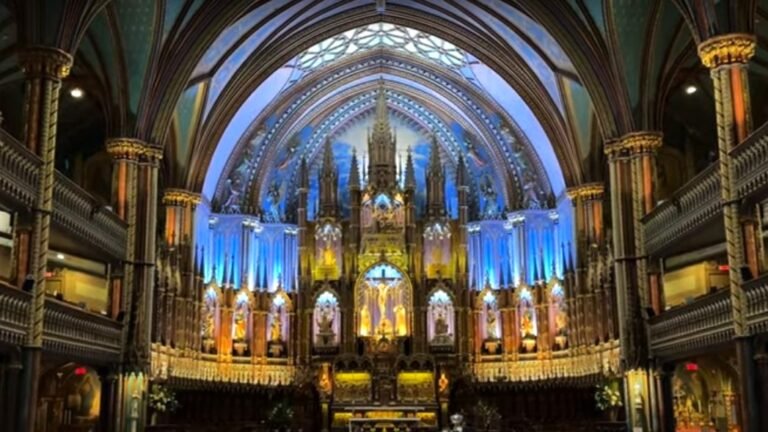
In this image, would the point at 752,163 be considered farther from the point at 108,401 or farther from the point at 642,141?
the point at 108,401

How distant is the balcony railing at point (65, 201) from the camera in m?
16.6

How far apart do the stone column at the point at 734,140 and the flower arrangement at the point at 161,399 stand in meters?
15.4

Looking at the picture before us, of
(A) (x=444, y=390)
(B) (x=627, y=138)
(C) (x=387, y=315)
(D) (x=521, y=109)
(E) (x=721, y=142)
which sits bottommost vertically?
(A) (x=444, y=390)

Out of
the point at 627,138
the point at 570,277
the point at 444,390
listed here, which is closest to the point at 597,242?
the point at 570,277

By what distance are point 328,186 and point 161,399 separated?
1165 centimetres

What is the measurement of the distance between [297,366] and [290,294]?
2732mm

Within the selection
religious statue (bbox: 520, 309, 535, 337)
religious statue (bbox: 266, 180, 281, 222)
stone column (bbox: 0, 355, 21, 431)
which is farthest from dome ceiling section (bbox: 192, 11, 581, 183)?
stone column (bbox: 0, 355, 21, 431)

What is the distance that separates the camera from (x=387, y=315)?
32.7m

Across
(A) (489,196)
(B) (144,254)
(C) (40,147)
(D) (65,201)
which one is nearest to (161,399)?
(B) (144,254)

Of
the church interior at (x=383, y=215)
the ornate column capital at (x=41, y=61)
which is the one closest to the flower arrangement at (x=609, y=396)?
the church interior at (x=383, y=215)

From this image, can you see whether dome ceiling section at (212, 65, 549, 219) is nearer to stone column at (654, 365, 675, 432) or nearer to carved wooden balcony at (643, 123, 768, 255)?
carved wooden balcony at (643, 123, 768, 255)

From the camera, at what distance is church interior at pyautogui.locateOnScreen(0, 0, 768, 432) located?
60.6 ft

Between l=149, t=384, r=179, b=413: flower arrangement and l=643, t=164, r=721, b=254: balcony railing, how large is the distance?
1400 cm

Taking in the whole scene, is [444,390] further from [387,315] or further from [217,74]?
[217,74]
